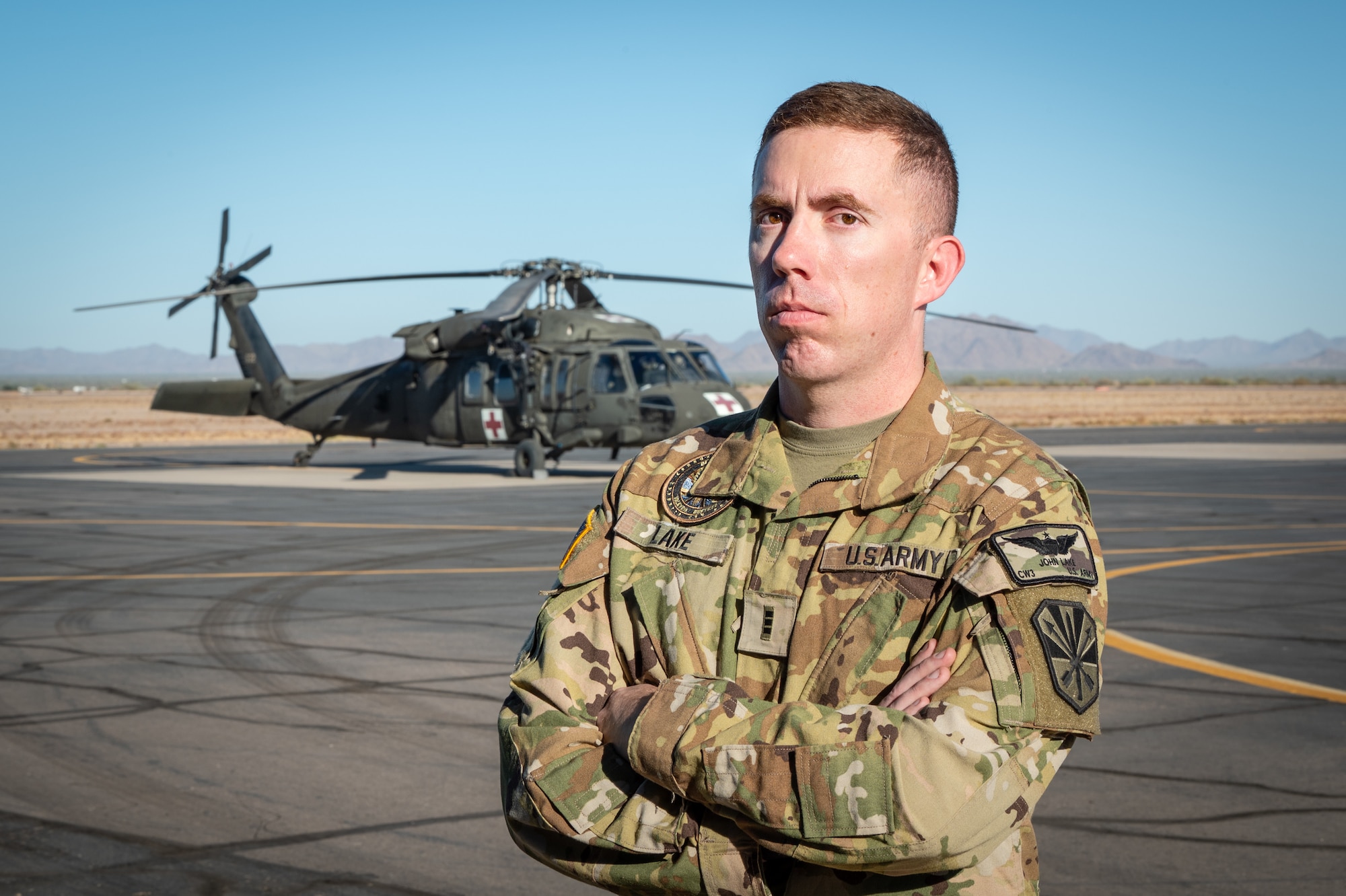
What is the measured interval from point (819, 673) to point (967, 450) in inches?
19.0

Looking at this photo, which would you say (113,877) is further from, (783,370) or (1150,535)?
(1150,535)

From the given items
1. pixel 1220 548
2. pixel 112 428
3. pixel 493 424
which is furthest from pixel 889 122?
pixel 112 428

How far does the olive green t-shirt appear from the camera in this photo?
86.4 inches

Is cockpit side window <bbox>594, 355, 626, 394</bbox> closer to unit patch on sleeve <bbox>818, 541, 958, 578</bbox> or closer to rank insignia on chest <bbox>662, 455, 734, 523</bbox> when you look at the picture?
rank insignia on chest <bbox>662, 455, 734, 523</bbox>

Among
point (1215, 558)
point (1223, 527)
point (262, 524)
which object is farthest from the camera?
point (262, 524)

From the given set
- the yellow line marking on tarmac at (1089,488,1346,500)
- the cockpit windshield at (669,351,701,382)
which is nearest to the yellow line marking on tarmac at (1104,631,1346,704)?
the yellow line marking on tarmac at (1089,488,1346,500)

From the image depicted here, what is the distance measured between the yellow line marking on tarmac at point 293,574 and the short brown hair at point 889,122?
9.19 metres

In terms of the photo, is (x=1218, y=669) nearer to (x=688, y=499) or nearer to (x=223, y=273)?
(x=688, y=499)

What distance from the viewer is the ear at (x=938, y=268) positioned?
2.15 metres

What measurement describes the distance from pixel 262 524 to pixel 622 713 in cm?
1412

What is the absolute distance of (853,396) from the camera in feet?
7.12

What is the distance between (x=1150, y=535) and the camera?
1343cm

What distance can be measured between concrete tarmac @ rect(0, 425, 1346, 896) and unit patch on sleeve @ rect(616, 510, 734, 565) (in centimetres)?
263

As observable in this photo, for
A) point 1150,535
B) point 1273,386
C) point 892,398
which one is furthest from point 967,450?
point 1273,386
